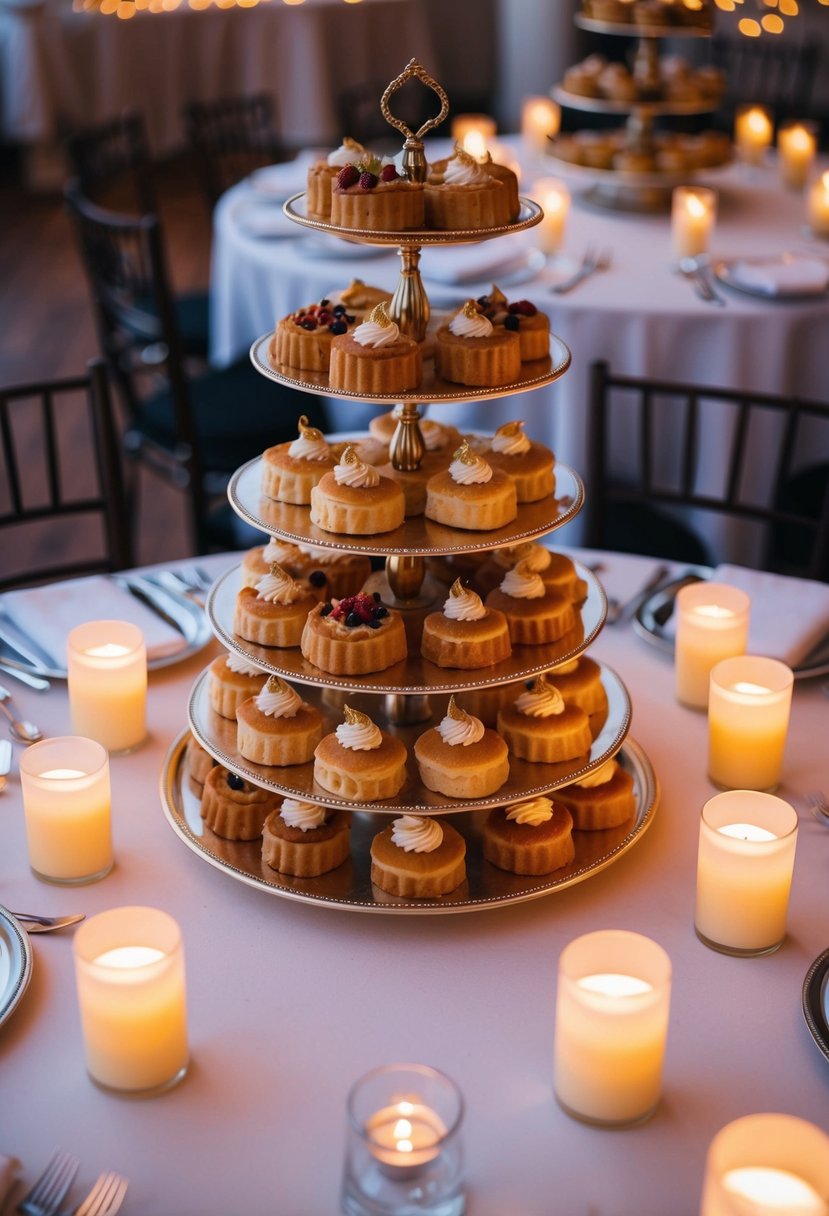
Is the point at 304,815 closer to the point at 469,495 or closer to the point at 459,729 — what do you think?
the point at 459,729

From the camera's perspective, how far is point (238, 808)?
1.58m

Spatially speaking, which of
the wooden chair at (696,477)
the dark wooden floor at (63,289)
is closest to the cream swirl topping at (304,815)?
the wooden chair at (696,477)

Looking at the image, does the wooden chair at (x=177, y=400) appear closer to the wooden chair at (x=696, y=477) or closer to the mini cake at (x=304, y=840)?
the wooden chair at (x=696, y=477)

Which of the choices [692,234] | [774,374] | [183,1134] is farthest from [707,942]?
[692,234]

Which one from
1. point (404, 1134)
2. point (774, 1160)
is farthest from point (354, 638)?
point (774, 1160)

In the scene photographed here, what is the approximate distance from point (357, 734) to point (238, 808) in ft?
0.61

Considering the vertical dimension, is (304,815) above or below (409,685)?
below

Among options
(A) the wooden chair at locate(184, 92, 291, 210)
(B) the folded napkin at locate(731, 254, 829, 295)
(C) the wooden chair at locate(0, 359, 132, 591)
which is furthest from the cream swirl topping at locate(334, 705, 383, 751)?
(A) the wooden chair at locate(184, 92, 291, 210)

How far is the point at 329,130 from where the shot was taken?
7.34 m

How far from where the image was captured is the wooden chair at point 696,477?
2529 millimetres

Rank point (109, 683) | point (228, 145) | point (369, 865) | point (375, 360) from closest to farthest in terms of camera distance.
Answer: point (375, 360) → point (369, 865) → point (109, 683) → point (228, 145)

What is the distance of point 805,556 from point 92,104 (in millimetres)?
5320

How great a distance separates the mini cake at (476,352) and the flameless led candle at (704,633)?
45cm

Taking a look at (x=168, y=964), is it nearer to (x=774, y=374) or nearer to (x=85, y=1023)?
(x=85, y=1023)
